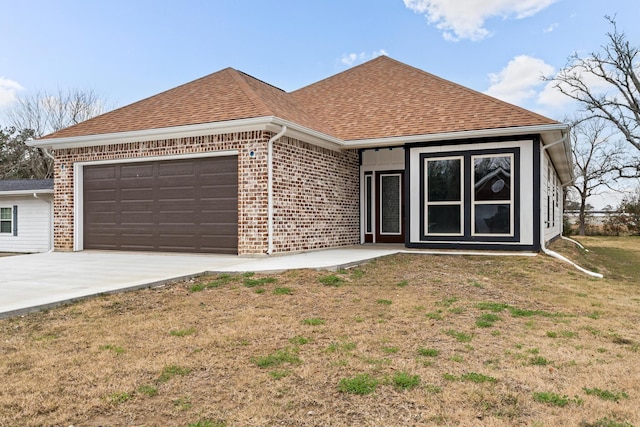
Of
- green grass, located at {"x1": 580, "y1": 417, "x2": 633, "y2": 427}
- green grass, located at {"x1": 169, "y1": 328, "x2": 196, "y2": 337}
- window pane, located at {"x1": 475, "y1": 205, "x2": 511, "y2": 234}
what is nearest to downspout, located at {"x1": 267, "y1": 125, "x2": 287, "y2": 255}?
window pane, located at {"x1": 475, "y1": 205, "x2": 511, "y2": 234}

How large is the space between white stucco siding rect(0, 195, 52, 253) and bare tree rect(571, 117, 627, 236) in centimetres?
3025

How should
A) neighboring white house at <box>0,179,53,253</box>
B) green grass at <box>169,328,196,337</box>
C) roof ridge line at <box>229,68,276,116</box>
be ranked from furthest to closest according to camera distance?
neighboring white house at <box>0,179,53,253</box> → roof ridge line at <box>229,68,276,116</box> → green grass at <box>169,328,196,337</box>

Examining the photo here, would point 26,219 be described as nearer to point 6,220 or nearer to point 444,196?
point 6,220

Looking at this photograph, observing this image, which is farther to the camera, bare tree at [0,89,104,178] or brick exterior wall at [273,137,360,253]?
bare tree at [0,89,104,178]

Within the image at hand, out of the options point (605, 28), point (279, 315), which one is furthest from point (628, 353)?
point (605, 28)

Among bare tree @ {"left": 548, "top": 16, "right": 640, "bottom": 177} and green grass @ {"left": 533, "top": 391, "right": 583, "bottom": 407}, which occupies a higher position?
bare tree @ {"left": 548, "top": 16, "right": 640, "bottom": 177}

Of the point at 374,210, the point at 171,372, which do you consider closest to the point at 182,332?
the point at 171,372

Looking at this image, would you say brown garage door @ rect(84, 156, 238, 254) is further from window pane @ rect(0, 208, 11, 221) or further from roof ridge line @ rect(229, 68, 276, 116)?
window pane @ rect(0, 208, 11, 221)

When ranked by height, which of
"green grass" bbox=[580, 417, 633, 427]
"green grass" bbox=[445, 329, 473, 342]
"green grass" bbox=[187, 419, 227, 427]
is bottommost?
"green grass" bbox=[187, 419, 227, 427]

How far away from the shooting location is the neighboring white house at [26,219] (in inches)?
634

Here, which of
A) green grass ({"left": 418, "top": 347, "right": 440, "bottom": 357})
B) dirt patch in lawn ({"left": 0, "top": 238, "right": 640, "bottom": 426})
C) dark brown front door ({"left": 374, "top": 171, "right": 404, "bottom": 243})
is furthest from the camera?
dark brown front door ({"left": 374, "top": 171, "right": 404, "bottom": 243})

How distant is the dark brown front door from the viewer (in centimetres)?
1392

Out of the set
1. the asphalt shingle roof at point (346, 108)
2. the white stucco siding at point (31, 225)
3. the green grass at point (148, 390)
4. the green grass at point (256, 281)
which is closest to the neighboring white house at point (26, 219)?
A: the white stucco siding at point (31, 225)

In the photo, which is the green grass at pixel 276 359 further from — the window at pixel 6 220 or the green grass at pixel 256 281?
the window at pixel 6 220
